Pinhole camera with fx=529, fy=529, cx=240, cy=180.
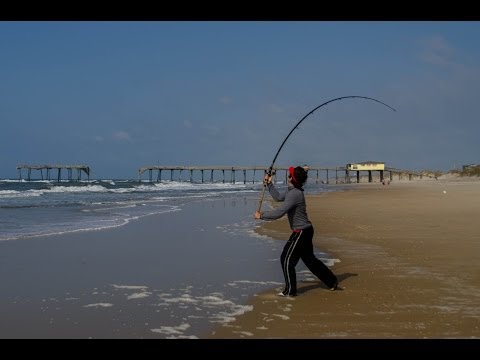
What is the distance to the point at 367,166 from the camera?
378 ft

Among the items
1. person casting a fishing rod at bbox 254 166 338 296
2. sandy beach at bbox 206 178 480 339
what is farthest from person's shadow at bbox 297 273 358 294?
person casting a fishing rod at bbox 254 166 338 296

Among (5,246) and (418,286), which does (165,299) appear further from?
(5,246)

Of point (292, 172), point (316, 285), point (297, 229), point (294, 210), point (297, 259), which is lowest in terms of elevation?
point (316, 285)

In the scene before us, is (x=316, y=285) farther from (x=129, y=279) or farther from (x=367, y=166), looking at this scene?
(x=367, y=166)

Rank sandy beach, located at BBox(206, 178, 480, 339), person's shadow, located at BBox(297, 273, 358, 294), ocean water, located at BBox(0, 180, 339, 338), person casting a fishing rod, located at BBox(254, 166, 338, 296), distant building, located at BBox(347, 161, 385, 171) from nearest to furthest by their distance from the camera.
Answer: sandy beach, located at BBox(206, 178, 480, 339) < ocean water, located at BBox(0, 180, 339, 338) < person casting a fishing rod, located at BBox(254, 166, 338, 296) < person's shadow, located at BBox(297, 273, 358, 294) < distant building, located at BBox(347, 161, 385, 171)

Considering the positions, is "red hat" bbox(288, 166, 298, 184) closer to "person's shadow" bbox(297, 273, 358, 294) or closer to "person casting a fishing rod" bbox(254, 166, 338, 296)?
"person casting a fishing rod" bbox(254, 166, 338, 296)

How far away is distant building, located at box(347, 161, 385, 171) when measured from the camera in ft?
371

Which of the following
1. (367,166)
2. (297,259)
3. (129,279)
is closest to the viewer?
(297,259)

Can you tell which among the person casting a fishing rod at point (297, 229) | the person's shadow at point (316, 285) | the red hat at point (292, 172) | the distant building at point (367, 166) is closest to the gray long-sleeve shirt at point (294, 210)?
the person casting a fishing rod at point (297, 229)

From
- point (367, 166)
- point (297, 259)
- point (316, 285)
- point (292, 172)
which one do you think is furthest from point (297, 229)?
point (367, 166)

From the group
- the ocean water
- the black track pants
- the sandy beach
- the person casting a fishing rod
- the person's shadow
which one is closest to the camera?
the sandy beach
